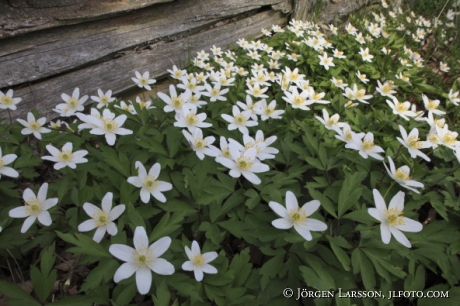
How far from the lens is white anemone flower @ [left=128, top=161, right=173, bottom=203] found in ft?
5.75

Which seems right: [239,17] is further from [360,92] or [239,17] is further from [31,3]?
[31,3]

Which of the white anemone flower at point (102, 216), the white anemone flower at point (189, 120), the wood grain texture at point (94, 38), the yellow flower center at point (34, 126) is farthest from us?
the wood grain texture at point (94, 38)

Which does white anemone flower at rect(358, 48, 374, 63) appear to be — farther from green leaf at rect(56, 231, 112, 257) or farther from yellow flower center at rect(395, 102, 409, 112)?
green leaf at rect(56, 231, 112, 257)

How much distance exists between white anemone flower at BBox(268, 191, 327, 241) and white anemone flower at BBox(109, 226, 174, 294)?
1.83ft

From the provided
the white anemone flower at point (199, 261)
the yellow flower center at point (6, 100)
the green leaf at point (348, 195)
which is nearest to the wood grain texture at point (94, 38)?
the yellow flower center at point (6, 100)

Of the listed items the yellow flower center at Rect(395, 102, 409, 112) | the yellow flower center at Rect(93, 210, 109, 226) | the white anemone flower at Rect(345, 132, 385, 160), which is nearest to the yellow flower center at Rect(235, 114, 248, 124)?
the white anemone flower at Rect(345, 132, 385, 160)

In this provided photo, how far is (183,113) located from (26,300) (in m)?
1.45

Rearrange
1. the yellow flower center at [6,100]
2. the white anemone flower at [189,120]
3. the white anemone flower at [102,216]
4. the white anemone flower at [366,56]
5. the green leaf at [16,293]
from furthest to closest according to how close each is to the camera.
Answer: the white anemone flower at [366,56], the yellow flower center at [6,100], the white anemone flower at [189,120], the white anemone flower at [102,216], the green leaf at [16,293]

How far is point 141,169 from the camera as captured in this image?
1.76m

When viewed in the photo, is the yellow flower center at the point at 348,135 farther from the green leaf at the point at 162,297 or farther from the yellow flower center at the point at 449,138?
the green leaf at the point at 162,297

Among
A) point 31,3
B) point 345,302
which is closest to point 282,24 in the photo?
point 31,3

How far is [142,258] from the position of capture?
4.65 ft

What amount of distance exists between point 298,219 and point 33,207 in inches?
57.1

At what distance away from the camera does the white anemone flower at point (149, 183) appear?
1752mm
